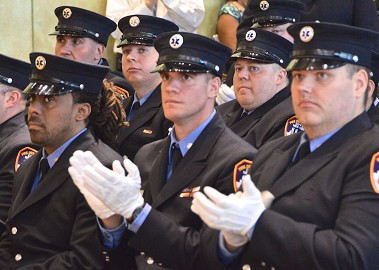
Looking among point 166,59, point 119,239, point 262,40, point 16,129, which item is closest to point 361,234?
point 119,239

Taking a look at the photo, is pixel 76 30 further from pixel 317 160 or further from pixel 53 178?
pixel 317 160

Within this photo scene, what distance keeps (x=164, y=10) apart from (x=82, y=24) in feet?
3.90

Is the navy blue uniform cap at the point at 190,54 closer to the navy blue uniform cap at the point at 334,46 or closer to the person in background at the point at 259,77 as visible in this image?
the navy blue uniform cap at the point at 334,46

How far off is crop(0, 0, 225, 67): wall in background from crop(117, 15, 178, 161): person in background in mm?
1381

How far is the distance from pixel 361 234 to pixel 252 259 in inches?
13.2

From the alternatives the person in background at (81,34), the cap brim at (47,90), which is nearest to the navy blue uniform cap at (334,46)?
the cap brim at (47,90)

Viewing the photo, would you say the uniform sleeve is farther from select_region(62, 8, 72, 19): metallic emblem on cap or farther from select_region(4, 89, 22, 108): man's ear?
select_region(62, 8, 72, 19): metallic emblem on cap

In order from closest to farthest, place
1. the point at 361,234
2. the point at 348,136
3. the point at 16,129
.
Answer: the point at 361,234 → the point at 348,136 → the point at 16,129

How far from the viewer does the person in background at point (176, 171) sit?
2.56 metres

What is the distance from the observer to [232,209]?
88.2 inches

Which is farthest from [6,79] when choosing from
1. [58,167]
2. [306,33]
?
[306,33]

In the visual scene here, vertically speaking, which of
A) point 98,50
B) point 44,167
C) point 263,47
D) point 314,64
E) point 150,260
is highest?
point 314,64

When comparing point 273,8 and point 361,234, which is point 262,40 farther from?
point 361,234

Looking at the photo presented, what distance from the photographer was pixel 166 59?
312cm
